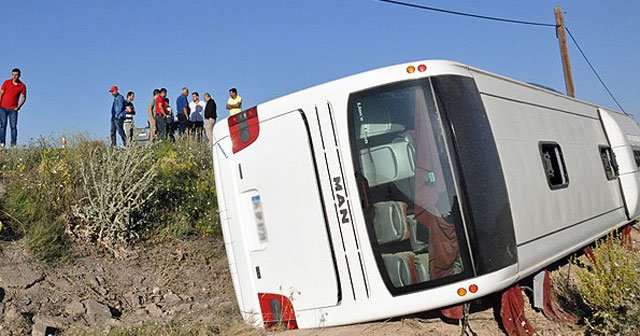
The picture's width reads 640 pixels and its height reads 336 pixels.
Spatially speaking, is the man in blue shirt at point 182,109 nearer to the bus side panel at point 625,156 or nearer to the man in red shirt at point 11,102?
the man in red shirt at point 11,102

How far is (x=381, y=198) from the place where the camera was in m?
4.91

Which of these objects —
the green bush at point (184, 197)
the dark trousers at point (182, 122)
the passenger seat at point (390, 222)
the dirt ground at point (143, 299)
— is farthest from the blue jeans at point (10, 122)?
the passenger seat at point (390, 222)

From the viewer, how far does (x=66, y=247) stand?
7.99 meters

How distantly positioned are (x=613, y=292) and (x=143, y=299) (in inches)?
205

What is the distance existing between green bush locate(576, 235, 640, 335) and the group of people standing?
356 inches

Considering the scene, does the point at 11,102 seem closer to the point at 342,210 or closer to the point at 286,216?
the point at 286,216

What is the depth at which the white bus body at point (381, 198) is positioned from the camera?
4.75 meters

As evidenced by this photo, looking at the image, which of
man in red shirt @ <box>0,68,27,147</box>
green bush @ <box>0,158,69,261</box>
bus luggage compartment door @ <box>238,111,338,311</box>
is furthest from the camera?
man in red shirt @ <box>0,68,27,147</box>

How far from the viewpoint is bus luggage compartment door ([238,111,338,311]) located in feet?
16.8

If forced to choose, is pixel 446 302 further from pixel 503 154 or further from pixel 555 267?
pixel 555 267

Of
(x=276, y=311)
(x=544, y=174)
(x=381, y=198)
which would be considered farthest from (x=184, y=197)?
(x=544, y=174)

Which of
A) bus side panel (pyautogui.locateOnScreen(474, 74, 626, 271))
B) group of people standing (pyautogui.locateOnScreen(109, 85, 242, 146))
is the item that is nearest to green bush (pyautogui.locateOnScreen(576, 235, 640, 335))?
bus side panel (pyautogui.locateOnScreen(474, 74, 626, 271))

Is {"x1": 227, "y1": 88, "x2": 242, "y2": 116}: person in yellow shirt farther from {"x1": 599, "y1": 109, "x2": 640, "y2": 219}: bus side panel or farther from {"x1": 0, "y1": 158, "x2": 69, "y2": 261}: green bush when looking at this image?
{"x1": 599, "y1": 109, "x2": 640, "y2": 219}: bus side panel

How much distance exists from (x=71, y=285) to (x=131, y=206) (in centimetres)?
156
